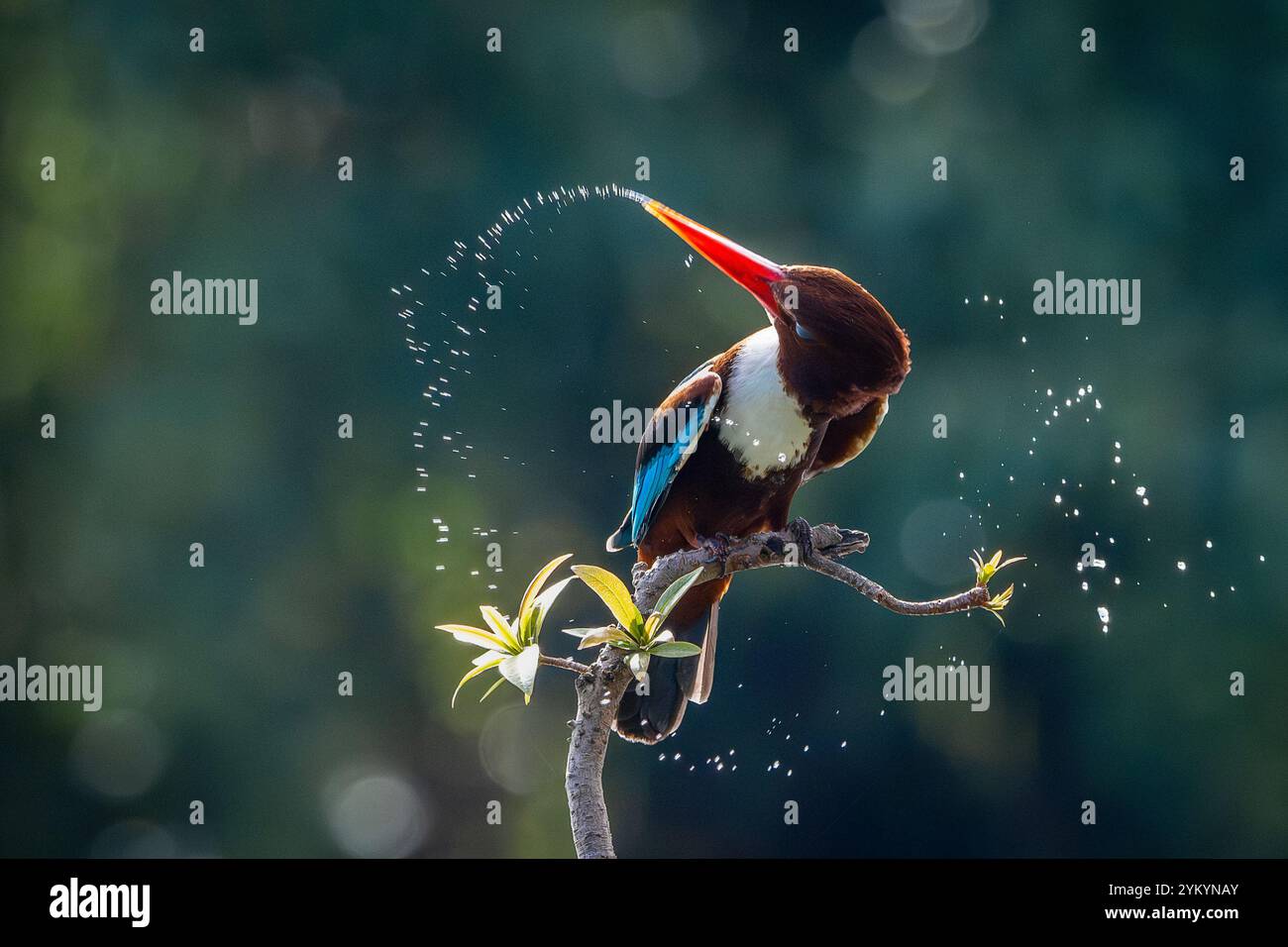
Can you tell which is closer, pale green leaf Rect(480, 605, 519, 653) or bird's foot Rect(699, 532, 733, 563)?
pale green leaf Rect(480, 605, 519, 653)

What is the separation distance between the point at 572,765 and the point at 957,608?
0.51 m

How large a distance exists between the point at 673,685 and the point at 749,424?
437 mm

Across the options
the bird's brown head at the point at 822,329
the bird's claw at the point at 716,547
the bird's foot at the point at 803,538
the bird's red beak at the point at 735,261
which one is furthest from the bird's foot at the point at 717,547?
the bird's red beak at the point at 735,261

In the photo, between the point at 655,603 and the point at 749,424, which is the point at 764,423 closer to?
the point at 749,424

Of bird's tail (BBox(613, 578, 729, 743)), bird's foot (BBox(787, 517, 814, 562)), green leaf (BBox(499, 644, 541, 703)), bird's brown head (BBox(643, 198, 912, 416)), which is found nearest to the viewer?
green leaf (BBox(499, 644, 541, 703))

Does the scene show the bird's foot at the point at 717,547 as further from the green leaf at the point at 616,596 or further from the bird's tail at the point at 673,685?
the green leaf at the point at 616,596

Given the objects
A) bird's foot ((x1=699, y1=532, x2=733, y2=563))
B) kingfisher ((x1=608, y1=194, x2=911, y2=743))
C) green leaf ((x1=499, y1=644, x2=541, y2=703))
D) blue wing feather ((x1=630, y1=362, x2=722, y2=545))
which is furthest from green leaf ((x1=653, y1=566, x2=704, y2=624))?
blue wing feather ((x1=630, y1=362, x2=722, y2=545))

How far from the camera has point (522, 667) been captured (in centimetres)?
134

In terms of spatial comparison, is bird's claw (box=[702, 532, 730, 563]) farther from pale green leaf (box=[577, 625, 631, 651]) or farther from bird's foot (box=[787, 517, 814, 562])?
pale green leaf (box=[577, 625, 631, 651])

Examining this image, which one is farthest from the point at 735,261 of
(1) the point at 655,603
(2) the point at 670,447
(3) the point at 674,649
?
(3) the point at 674,649

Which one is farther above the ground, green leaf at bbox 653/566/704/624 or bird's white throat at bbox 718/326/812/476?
bird's white throat at bbox 718/326/812/476

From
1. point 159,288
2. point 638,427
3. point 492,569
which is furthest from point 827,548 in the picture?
point 159,288

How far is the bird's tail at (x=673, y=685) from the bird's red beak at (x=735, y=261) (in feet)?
1.55

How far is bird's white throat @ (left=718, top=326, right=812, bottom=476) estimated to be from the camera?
183 cm
